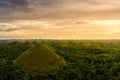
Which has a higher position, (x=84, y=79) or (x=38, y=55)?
(x=38, y=55)

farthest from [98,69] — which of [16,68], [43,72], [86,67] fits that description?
[16,68]

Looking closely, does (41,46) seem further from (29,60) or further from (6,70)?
(6,70)

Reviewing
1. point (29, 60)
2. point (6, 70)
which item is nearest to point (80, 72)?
point (29, 60)

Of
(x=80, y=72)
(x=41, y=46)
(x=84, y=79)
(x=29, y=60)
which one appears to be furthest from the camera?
(x=41, y=46)

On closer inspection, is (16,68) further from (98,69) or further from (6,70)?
(98,69)

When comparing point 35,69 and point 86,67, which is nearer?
point 35,69

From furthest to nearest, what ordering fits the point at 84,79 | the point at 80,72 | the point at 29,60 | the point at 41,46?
the point at 41,46
the point at 29,60
the point at 80,72
the point at 84,79
